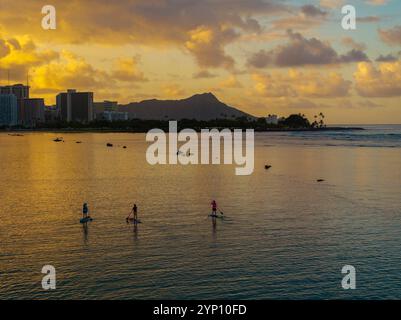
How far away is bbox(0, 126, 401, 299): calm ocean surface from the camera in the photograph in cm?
2258

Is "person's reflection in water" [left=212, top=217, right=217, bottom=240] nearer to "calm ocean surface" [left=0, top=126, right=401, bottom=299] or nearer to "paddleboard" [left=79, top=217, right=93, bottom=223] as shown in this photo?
"calm ocean surface" [left=0, top=126, right=401, bottom=299]

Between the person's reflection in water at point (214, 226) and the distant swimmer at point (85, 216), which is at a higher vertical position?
the distant swimmer at point (85, 216)

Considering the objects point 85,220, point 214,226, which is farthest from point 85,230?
point 214,226

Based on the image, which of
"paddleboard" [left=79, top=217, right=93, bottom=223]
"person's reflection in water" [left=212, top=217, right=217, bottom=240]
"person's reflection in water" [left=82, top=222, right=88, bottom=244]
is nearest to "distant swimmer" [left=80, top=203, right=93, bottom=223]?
"paddleboard" [left=79, top=217, right=93, bottom=223]

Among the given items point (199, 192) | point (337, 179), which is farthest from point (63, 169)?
point (337, 179)

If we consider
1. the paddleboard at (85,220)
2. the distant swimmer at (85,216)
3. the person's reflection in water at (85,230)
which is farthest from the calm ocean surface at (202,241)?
the distant swimmer at (85,216)

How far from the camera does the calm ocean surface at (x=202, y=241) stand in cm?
2258

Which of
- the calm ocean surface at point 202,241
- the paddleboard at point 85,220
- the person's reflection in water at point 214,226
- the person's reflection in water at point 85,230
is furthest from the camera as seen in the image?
the paddleboard at point 85,220

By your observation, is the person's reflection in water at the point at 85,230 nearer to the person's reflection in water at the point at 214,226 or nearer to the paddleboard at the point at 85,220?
the paddleboard at the point at 85,220

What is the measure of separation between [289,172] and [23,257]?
5403 centimetres

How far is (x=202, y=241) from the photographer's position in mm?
30406

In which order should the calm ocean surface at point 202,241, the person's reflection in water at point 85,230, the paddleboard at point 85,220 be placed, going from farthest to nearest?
the paddleboard at point 85,220 → the person's reflection in water at point 85,230 → the calm ocean surface at point 202,241

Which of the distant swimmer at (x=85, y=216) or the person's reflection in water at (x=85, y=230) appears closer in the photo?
the person's reflection in water at (x=85, y=230)
